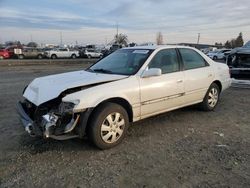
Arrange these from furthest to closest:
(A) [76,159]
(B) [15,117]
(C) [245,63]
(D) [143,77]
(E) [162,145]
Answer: (C) [245,63] < (B) [15,117] < (D) [143,77] < (E) [162,145] < (A) [76,159]

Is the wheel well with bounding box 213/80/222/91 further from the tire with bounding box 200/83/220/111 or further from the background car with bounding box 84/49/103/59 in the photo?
the background car with bounding box 84/49/103/59

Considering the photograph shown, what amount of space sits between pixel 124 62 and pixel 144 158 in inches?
85.3

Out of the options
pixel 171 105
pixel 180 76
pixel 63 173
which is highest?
pixel 180 76

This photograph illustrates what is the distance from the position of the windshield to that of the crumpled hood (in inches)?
12.2

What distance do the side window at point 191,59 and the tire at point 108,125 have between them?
2.10 metres

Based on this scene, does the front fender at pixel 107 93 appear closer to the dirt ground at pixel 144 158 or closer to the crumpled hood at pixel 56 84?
the crumpled hood at pixel 56 84

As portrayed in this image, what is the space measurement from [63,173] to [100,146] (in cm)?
86

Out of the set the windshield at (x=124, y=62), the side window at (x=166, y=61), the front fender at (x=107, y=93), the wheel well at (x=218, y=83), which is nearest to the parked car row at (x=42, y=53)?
the windshield at (x=124, y=62)

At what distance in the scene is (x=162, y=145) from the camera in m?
4.89

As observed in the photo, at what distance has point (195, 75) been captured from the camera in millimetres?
6387

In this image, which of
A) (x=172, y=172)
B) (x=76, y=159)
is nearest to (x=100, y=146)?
(x=76, y=159)

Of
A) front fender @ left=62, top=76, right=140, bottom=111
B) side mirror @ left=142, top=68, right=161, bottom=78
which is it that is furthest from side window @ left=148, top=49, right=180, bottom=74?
front fender @ left=62, top=76, right=140, bottom=111

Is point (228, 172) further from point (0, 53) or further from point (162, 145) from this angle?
point (0, 53)

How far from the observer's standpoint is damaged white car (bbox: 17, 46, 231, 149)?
173 inches
